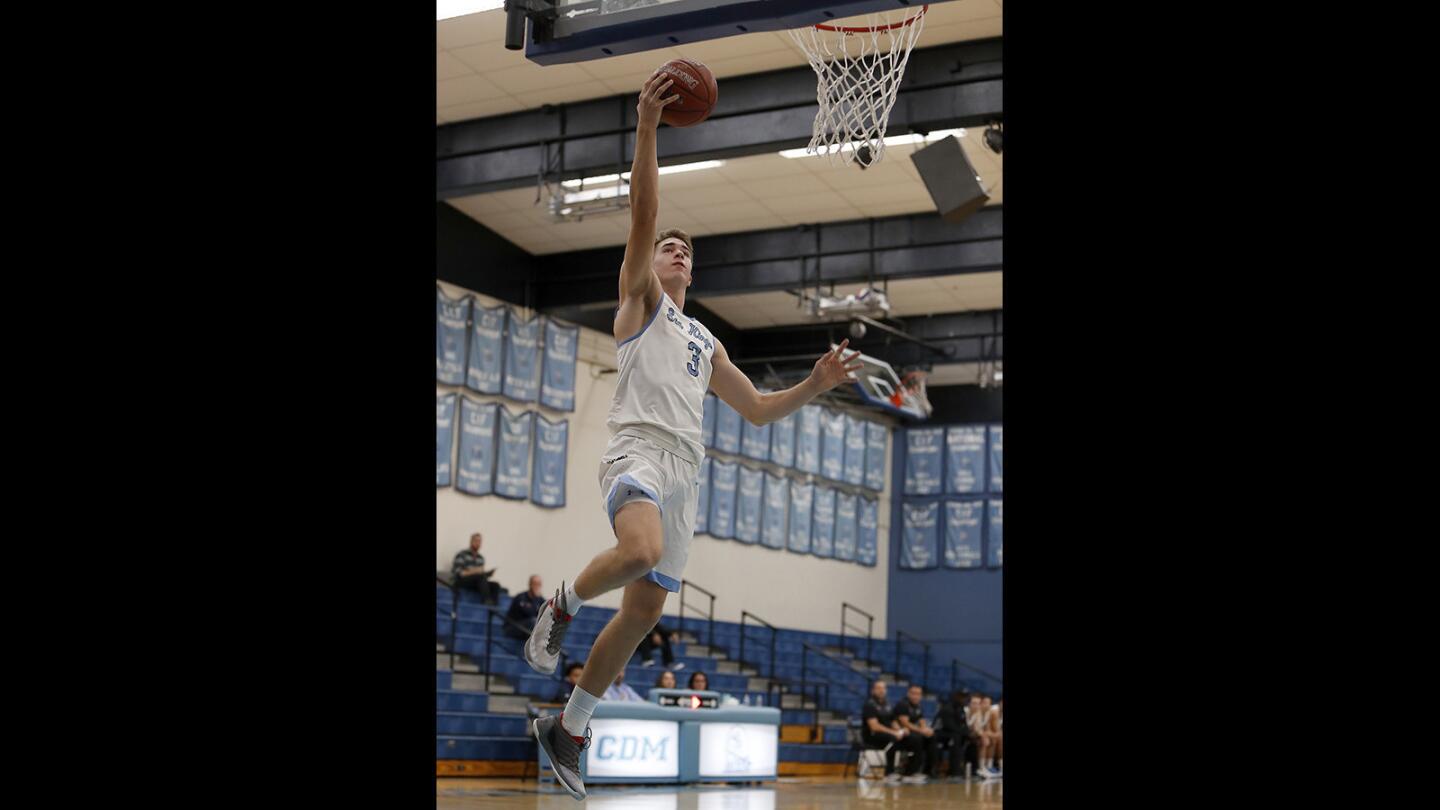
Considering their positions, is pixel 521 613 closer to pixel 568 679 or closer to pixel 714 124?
pixel 568 679

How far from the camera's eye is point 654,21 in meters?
4.95

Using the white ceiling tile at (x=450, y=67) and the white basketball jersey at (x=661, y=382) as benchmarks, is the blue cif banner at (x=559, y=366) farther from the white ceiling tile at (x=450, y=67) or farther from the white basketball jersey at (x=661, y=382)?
the white basketball jersey at (x=661, y=382)

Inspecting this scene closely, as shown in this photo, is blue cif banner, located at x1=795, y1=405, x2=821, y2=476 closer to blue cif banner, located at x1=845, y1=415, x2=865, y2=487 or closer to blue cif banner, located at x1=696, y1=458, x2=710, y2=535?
blue cif banner, located at x1=845, y1=415, x2=865, y2=487

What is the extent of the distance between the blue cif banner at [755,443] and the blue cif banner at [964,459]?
14.6ft

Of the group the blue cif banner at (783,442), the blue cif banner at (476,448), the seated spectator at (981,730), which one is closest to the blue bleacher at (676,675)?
the blue cif banner at (476,448)

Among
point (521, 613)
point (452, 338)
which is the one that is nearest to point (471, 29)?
point (452, 338)

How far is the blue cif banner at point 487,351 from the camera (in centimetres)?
1773

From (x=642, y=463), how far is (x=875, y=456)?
20857 millimetres
